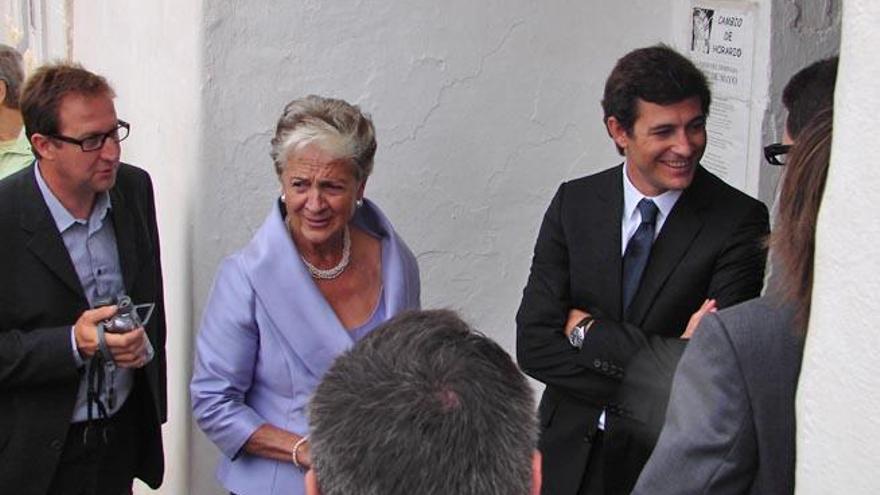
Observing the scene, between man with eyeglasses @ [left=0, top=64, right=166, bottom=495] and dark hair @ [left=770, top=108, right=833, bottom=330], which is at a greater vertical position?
dark hair @ [left=770, top=108, right=833, bottom=330]

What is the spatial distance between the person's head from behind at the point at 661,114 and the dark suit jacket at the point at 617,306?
75 mm

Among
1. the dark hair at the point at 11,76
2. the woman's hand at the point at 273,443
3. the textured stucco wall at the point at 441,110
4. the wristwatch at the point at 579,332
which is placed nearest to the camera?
the woman's hand at the point at 273,443

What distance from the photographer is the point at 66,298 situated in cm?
328

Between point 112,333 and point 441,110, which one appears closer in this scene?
point 112,333

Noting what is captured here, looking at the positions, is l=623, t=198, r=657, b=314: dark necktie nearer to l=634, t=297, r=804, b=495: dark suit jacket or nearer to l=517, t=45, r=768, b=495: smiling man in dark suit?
l=517, t=45, r=768, b=495: smiling man in dark suit

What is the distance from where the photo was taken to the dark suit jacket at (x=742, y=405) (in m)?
1.99

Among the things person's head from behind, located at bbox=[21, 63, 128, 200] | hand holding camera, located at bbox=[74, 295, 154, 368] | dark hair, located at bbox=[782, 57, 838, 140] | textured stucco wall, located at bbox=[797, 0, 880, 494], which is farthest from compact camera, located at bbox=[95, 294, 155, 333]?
textured stucco wall, located at bbox=[797, 0, 880, 494]

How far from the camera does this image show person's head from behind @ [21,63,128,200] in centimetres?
327

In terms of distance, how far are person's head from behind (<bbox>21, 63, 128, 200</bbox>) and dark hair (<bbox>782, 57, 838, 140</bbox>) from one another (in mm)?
1798

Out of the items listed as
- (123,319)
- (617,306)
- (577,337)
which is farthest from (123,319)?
(617,306)

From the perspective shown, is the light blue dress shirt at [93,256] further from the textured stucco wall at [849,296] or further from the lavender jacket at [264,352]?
the textured stucco wall at [849,296]

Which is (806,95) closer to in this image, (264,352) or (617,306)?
(617,306)

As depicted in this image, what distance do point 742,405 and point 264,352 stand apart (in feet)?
4.94

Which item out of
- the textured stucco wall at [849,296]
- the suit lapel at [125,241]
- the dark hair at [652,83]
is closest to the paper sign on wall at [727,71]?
the dark hair at [652,83]
